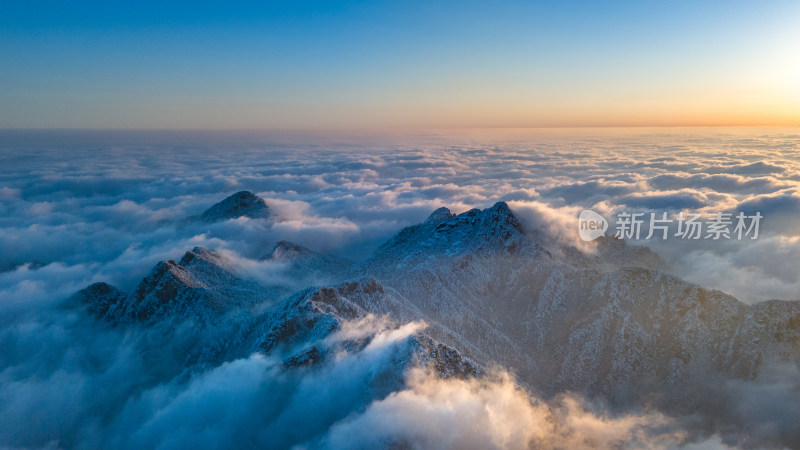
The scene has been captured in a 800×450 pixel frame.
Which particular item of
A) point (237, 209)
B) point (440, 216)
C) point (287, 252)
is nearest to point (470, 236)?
point (440, 216)

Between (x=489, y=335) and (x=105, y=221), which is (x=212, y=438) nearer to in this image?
(x=489, y=335)

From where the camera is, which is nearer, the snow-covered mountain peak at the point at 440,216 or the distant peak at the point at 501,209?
the distant peak at the point at 501,209

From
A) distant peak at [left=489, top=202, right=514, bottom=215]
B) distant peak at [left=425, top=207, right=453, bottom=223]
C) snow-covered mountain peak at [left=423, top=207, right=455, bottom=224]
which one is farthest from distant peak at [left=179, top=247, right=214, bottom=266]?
distant peak at [left=489, top=202, right=514, bottom=215]

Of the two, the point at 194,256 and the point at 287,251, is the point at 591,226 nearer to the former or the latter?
the point at 287,251

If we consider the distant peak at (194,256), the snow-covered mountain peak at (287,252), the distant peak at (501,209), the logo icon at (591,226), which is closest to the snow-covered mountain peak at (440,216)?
the distant peak at (501,209)

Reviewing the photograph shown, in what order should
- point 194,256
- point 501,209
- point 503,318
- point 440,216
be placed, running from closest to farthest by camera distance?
point 503,318, point 194,256, point 501,209, point 440,216

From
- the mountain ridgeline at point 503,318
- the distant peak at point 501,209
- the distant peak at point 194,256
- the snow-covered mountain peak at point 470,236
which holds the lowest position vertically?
the mountain ridgeline at point 503,318

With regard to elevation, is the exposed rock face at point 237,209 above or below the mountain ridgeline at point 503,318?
above

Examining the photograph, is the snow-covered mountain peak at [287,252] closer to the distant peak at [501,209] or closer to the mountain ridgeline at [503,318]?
the mountain ridgeline at [503,318]
